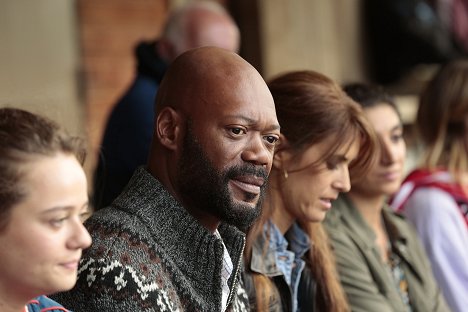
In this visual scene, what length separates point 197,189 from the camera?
242 centimetres

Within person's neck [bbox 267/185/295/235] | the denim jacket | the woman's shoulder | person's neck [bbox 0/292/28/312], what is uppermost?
person's neck [bbox 0/292/28/312]

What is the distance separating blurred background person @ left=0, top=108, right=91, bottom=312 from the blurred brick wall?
3850 millimetres

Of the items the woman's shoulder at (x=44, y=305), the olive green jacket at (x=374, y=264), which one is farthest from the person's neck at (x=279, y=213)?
the woman's shoulder at (x=44, y=305)

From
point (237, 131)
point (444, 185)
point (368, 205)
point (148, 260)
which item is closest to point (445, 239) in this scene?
point (444, 185)

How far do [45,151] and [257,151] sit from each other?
2.06 ft

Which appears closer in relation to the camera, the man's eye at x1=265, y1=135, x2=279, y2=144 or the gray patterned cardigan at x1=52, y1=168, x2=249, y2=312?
the gray patterned cardigan at x1=52, y1=168, x2=249, y2=312

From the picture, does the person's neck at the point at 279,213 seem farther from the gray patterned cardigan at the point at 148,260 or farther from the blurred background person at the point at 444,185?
the blurred background person at the point at 444,185

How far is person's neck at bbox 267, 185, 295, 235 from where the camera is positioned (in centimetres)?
311

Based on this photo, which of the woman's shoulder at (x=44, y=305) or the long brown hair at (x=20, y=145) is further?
the woman's shoulder at (x=44, y=305)

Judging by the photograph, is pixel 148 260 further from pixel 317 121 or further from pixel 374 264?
pixel 374 264

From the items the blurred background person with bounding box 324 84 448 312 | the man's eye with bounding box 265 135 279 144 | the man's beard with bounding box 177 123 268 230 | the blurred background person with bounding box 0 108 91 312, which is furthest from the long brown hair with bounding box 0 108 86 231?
the blurred background person with bounding box 324 84 448 312

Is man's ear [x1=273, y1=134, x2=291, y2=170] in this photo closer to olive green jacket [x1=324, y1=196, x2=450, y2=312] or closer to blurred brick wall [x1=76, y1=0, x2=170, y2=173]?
olive green jacket [x1=324, y1=196, x2=450, y2=312]

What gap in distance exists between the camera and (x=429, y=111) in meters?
4.30

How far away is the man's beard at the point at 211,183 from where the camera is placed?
2.40 m
